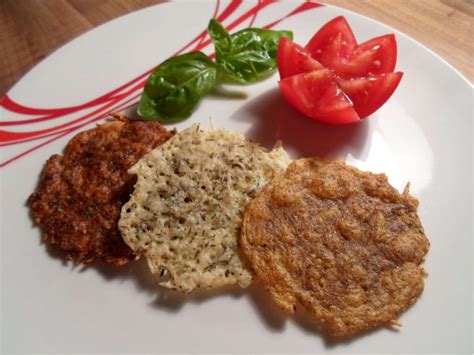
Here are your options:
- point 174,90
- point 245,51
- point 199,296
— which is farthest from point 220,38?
point 199,296

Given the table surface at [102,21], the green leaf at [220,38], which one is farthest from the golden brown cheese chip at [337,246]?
the table surface at [102,21]

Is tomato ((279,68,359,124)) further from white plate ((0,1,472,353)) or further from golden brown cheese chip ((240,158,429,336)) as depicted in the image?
golden brown cheese chip ((240,158,429,336))

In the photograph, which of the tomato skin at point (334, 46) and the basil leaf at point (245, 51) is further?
the basil leaf at point (245, 51)

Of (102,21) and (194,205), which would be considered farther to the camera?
(102,21)

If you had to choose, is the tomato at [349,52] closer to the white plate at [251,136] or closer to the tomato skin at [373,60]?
the tomato skin at [373,60]

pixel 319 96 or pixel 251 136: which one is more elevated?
pixel 319 96

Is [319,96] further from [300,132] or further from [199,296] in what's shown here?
[199,296]
